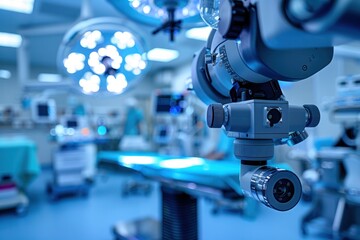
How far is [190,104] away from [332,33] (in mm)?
3805

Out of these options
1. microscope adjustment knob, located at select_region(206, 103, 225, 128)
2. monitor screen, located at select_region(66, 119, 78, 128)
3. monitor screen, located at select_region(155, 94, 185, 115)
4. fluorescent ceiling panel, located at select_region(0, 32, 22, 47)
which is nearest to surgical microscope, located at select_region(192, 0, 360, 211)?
microscope adjustment knob, located at select_region(206, 103, 225, 128)

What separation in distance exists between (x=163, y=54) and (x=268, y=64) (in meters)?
5.81

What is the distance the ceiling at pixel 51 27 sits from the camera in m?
2.36

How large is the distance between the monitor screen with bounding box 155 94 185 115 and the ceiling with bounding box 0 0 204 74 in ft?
2.87

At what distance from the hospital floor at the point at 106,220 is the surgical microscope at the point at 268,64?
4.45 ft

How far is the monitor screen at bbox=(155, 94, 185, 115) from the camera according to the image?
3.98 m

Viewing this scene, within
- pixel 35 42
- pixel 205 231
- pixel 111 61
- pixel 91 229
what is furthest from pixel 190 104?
pixel 35 42

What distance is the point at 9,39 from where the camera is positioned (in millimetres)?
4809

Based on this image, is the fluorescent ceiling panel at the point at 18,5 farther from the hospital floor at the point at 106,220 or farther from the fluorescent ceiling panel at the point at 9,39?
the hospital floor at the point at 106,220

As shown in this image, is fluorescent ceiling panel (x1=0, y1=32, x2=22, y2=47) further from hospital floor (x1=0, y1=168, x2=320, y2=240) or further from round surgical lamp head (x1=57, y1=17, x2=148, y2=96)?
round surgical lamp head (x1=57, y1=17, x2=148, y2=96)

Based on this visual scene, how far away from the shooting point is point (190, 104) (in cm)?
411

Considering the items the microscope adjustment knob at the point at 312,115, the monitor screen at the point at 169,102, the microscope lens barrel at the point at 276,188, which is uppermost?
the monitor screen at the point at 169,102

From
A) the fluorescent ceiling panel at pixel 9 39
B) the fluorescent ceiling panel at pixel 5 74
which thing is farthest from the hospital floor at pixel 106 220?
the fluorescent ceiling panel at pixel 5 74

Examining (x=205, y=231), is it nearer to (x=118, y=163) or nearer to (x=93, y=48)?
(x=118, y=163)
